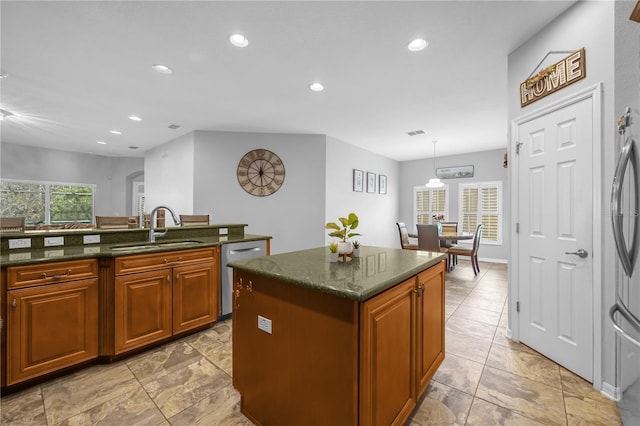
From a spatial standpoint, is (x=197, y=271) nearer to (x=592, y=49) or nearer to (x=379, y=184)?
(x=592, y=49)

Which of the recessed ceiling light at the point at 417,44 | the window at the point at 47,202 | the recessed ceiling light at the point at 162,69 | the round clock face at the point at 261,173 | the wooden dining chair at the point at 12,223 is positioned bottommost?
the wooden dining chair at the point at 12,223

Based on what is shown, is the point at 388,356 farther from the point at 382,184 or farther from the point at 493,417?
the point at 382,184

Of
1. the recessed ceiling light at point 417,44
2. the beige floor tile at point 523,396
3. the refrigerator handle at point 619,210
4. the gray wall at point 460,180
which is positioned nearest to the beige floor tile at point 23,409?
the beige floor tile at point 523,396

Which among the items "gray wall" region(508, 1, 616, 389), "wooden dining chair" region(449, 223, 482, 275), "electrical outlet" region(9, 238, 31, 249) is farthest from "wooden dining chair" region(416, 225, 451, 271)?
"electrical outlet" region(9, 238, 31, 249)

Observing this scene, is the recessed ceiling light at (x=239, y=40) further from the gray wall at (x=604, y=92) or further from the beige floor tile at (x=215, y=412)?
the beige floor tile at (x=215, y=412)

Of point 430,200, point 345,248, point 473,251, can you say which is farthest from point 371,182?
point 345,248

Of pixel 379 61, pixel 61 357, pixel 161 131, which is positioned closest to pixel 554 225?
pixel 379 61

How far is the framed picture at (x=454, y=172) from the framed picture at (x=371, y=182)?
1.82 m

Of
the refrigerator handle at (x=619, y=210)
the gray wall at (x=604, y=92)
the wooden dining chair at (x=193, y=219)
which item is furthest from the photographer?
the wooden dining chair at (x=193, y=219)

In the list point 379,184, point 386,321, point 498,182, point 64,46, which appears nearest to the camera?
point 386,321

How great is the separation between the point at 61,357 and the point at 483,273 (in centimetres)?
587

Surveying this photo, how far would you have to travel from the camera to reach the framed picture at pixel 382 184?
6891mm

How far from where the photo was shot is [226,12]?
2010 mm

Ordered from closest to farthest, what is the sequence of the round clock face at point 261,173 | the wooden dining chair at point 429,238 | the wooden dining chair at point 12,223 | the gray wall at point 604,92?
the gray wall at point 604,92
the wooden dining chair at point 12,223
the wooden dining chair at point 429,238
the round clock face at point 261,173
